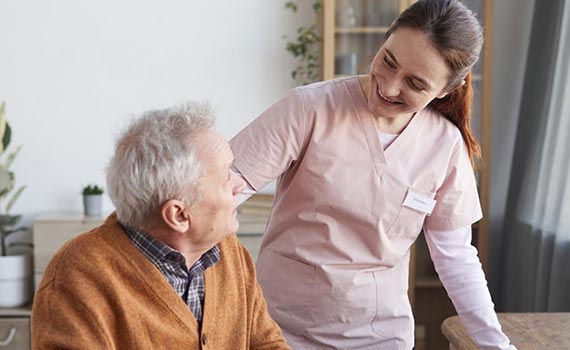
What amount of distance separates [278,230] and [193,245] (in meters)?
0.49

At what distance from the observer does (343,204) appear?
81.8 inches

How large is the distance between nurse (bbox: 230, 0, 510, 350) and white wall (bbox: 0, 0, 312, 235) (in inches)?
101

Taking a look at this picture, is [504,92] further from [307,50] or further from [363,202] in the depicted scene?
[363,202]

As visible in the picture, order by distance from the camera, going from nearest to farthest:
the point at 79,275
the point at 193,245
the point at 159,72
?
the point at 79,275, the point at 193,245, the point at 159,72

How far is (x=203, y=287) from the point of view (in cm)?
174

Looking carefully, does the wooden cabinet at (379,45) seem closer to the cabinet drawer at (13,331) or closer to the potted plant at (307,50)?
the potted plant at (307,50)

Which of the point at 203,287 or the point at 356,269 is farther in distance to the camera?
the point at 356,269

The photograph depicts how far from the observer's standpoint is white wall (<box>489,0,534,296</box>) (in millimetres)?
4609

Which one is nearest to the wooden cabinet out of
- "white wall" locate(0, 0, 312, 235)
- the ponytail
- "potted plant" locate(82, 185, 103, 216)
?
"white wall" locate(0, 0, 312, 235)

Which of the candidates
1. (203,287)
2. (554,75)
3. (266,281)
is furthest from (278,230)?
(554,75)

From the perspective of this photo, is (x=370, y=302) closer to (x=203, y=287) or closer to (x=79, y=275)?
(x=203, y=287)

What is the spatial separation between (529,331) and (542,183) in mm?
1766

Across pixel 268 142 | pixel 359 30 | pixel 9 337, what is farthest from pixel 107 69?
pixel 268 142

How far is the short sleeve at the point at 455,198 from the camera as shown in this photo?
85.4 inches
